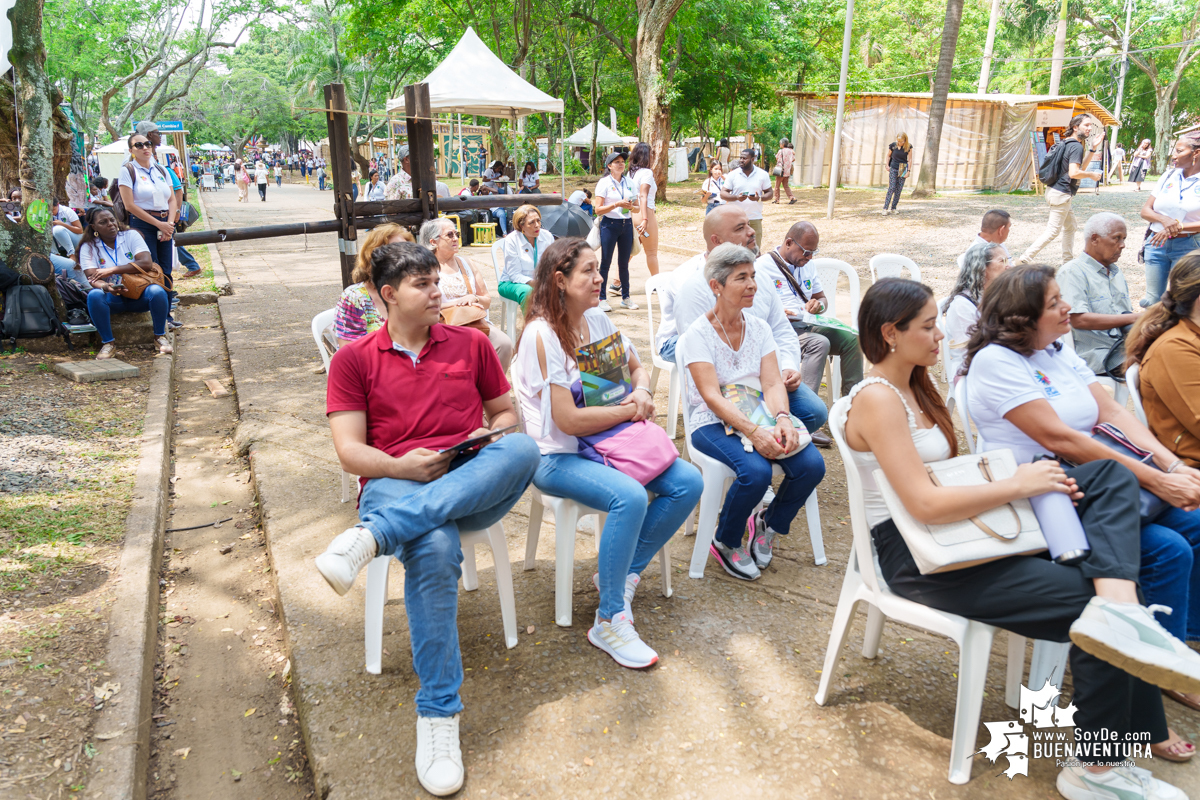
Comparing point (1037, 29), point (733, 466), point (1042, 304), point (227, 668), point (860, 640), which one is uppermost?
point (1037, 29)

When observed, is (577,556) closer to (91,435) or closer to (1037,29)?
(91,435)

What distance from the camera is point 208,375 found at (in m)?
6.84

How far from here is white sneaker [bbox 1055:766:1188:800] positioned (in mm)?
2039

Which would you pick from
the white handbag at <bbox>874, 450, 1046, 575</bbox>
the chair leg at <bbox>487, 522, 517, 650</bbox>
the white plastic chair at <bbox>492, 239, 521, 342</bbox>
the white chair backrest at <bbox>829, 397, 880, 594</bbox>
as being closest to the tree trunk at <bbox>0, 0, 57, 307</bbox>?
the white plastic chair at <bbox>492, 239, 521, 342</bbox>

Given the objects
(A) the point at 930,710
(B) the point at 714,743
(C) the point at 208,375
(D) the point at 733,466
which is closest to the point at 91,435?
(C) the point at 208,375

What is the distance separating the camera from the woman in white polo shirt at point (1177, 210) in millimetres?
5754

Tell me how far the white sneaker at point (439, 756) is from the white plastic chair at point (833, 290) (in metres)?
3.61

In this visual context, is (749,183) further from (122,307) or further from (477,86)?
(122,307)

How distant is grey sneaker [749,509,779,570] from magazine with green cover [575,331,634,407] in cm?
85

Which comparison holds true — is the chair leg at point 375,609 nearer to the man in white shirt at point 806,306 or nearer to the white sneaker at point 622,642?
the white sneaker at point 622,642

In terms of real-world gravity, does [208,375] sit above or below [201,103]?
below

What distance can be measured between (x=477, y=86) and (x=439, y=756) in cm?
1368

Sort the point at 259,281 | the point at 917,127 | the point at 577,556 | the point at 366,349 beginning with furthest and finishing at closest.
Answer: the point at 917,127 < the point at 259,281 < the point at 577,556 < the point at 366,349

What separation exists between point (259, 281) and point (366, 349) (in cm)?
937
